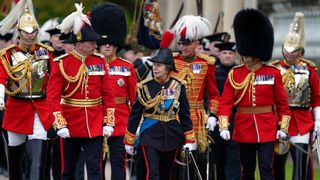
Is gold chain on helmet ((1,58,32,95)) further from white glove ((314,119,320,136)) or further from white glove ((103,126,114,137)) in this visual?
white glove ((314,119,320,136))

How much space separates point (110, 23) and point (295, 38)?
2103 mm

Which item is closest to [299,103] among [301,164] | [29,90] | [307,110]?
[307,110]

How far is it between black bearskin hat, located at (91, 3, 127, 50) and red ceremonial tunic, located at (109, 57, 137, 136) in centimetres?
27

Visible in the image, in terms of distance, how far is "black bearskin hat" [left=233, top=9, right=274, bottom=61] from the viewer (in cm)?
1310

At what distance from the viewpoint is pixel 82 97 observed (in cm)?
1230

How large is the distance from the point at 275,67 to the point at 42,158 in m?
2.64

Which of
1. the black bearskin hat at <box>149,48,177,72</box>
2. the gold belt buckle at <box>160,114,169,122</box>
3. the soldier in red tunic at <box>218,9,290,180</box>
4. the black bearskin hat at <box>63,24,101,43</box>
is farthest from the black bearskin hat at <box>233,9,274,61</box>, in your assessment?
the black bearskin hat at <box>63,24,101,43</box>

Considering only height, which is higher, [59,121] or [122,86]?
[122,86]

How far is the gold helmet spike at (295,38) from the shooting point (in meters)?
14.0

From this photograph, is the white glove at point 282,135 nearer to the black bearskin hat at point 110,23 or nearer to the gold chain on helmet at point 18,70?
the black bearskin hat at point 110,23

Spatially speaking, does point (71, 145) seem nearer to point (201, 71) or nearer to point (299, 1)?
point (201, 71)

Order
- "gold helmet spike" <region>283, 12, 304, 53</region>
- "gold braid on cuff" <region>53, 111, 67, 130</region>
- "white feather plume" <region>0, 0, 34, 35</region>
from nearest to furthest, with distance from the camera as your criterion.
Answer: "gold braid on cuff" <region>53, 111, 67, 130</region> → "white feather plume" <region>0, 0, 34, 35</region> → "gold helmet spike" <region>283, 12, 304, 53</region>

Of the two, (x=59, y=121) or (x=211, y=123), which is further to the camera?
(x=211, y=123)

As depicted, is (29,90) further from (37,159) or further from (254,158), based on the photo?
(254,158)
